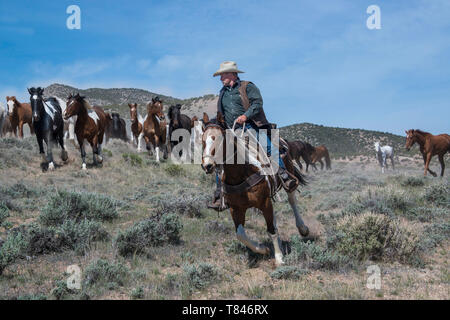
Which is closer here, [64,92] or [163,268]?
[163,268]

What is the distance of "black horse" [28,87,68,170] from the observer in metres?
13.1

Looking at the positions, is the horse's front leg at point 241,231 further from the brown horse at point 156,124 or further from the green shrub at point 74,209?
Answer: the brown horse at point 156,124

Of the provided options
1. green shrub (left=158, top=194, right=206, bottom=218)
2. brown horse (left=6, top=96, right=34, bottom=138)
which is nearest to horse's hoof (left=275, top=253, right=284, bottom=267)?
green shrub (left=158, top=194, right=206, bottom=218)

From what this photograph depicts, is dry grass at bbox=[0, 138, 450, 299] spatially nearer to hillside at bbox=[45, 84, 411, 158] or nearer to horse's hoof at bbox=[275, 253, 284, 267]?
horse's hoof at bbox=[275, 253, 284, 267]

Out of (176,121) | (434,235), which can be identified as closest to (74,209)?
(434,235)

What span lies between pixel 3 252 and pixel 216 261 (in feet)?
10.8

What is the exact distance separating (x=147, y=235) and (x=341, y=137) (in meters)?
64.2

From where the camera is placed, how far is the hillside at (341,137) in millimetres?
60562

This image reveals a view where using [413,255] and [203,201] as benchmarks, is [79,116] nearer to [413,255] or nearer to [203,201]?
[203,201]

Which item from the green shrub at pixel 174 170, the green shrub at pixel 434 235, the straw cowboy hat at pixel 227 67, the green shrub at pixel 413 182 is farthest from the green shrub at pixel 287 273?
the green shrub at pixel 413 182

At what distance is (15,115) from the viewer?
19469 millimetres

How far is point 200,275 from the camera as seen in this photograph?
524cm

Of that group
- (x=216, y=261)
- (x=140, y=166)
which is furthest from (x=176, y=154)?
(x=216, y=261)

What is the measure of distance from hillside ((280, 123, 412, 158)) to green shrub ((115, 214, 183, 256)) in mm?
54186
